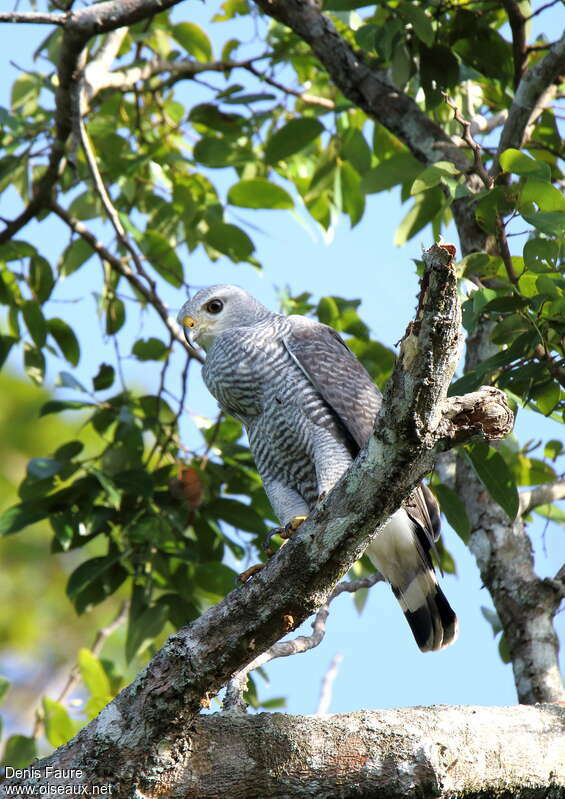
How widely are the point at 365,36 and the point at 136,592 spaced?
2842 millimetres

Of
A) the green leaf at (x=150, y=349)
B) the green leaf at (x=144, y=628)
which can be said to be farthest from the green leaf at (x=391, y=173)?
the green leaf at (x=144, y=628)

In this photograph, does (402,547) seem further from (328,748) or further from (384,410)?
(384,410)

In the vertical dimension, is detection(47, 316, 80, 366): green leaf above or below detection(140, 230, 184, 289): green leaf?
below

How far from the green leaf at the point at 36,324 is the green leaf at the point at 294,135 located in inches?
60.0

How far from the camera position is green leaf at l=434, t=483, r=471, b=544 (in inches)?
155

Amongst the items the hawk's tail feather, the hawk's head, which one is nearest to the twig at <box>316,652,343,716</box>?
the hawk's tail feather

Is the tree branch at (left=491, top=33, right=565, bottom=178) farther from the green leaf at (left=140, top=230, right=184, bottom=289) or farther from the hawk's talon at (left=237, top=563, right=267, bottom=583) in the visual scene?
the hawk's talon at (left=237, top=563, right=267, bottom=583)

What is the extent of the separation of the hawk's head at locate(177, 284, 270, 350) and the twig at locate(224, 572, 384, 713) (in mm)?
1523

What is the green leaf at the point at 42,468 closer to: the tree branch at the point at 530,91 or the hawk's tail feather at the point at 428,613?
the hawk's tail feather at the point at 428,613

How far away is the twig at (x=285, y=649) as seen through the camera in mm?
2891

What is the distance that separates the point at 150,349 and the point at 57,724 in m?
2.01

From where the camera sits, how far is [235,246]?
491 cm

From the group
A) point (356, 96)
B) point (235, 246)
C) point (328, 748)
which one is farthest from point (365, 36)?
point (328, 748)

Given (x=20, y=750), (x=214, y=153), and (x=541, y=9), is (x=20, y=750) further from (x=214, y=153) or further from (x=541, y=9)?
(x=541, y=9)
